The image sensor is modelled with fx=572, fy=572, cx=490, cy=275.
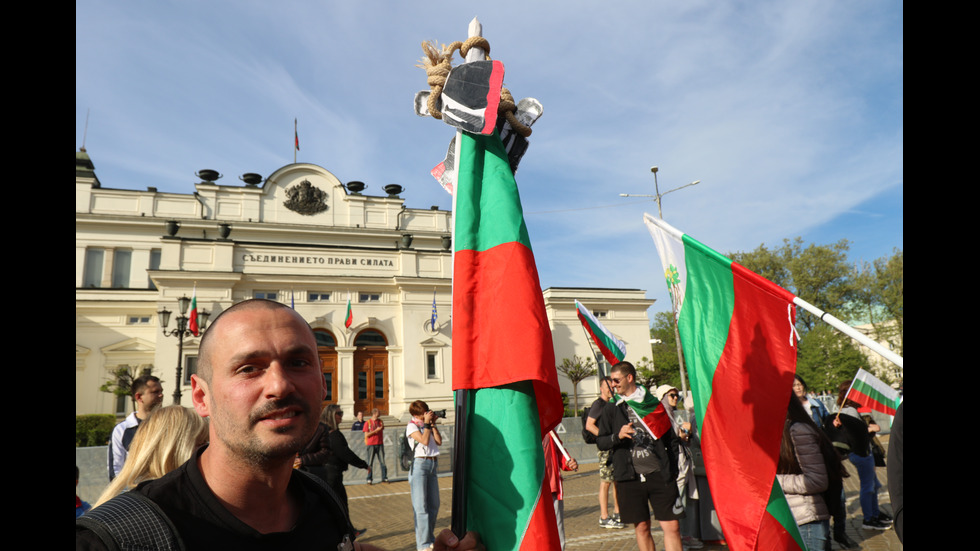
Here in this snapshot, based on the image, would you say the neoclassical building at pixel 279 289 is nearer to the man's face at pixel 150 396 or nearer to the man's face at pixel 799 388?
the man's face at pixel 150 396

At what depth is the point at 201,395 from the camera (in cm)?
171

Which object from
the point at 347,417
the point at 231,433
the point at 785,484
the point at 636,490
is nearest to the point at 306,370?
the point at 231,433

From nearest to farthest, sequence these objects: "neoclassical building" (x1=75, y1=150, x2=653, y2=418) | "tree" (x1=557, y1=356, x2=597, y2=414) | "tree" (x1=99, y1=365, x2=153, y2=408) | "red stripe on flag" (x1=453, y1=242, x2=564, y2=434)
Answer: "red stripe on flag" (x1=453, y1=242, x2=564, y2=434) → "tree" (x1=99, y1=365, x2=153, y2=408) → "neoclassical building" (x1=75, y1=150, x2=653, y2=418) → "tree" (x1=557, y1=356, x2=597, y2=414)

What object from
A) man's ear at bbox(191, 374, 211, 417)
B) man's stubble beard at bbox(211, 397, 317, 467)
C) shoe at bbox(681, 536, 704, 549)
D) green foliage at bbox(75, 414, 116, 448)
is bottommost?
green foliage at bbox(75, 414, 116, 448)

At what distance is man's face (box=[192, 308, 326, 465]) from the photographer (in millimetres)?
1567

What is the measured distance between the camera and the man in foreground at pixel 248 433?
1.56m

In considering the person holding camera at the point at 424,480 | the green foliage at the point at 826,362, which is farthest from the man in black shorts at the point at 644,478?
the green foliage at the point at 826,362

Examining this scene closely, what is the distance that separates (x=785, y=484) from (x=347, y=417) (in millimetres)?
28824

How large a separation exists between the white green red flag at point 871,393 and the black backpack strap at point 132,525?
9406 millimetres

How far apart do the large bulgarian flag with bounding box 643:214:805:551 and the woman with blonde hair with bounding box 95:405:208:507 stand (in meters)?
3.08

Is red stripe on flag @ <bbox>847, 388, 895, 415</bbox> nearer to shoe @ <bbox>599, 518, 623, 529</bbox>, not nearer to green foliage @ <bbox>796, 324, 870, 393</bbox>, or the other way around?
shoe @ <bbox>599, 518, 623, 529</bbox>

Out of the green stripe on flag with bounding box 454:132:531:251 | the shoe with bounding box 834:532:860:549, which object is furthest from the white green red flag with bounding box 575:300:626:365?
the green stripe on flag with bounding box 454:132:531:251

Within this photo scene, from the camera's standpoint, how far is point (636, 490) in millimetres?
5574

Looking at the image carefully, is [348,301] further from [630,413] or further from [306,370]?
[306,370]
